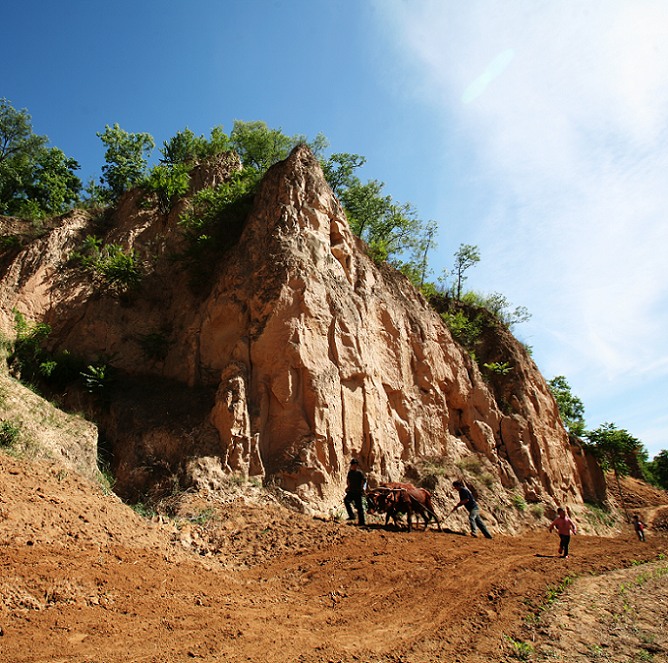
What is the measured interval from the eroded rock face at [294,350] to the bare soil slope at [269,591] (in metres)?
1.98

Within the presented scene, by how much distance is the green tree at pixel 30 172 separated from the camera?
2366cm

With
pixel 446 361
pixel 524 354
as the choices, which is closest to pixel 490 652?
pixel 446 361

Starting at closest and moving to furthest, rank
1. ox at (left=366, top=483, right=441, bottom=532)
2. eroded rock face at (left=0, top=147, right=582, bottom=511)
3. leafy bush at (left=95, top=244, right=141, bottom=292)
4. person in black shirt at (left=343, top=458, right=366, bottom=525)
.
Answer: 1. person in black shirt at (left=343, top=458, right=366, bottom=525)
2. ox at (left=366, top=483, right=441, bottom=532)
3. eroded rock face at (left=0, top=147, right=582, bottom=511)
4. leafy bush at (left=95, top=244, right=141, bottom=292)

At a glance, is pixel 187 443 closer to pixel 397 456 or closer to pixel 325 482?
pixel 325 482

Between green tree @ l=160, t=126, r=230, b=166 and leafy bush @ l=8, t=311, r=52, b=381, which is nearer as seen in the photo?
leafy bush @ l=8, t=311, r=52, b=381

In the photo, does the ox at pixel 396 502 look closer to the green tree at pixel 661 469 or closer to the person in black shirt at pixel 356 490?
the person in black shirt at pixel 356 490

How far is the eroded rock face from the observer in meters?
12.0

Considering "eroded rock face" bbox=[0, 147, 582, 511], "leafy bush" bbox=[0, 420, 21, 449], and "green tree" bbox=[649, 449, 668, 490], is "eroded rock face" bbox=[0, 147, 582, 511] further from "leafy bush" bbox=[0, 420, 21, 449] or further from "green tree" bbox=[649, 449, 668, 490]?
"green tree" bbox=[649, 449, 668, 490]

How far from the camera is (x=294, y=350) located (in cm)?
1297

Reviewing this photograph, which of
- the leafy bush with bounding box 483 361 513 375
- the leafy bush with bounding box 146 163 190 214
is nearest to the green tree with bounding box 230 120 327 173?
the leafy bush with bounding box 146 163 190 214

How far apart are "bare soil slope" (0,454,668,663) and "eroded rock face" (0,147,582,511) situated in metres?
1.98

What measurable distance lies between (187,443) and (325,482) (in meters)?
3.42

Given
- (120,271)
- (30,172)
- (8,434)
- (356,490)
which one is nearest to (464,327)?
(356,490)

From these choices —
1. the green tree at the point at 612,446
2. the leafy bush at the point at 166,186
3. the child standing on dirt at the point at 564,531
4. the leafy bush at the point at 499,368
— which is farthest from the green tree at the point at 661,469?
the leafy bush at the point at 166,186
